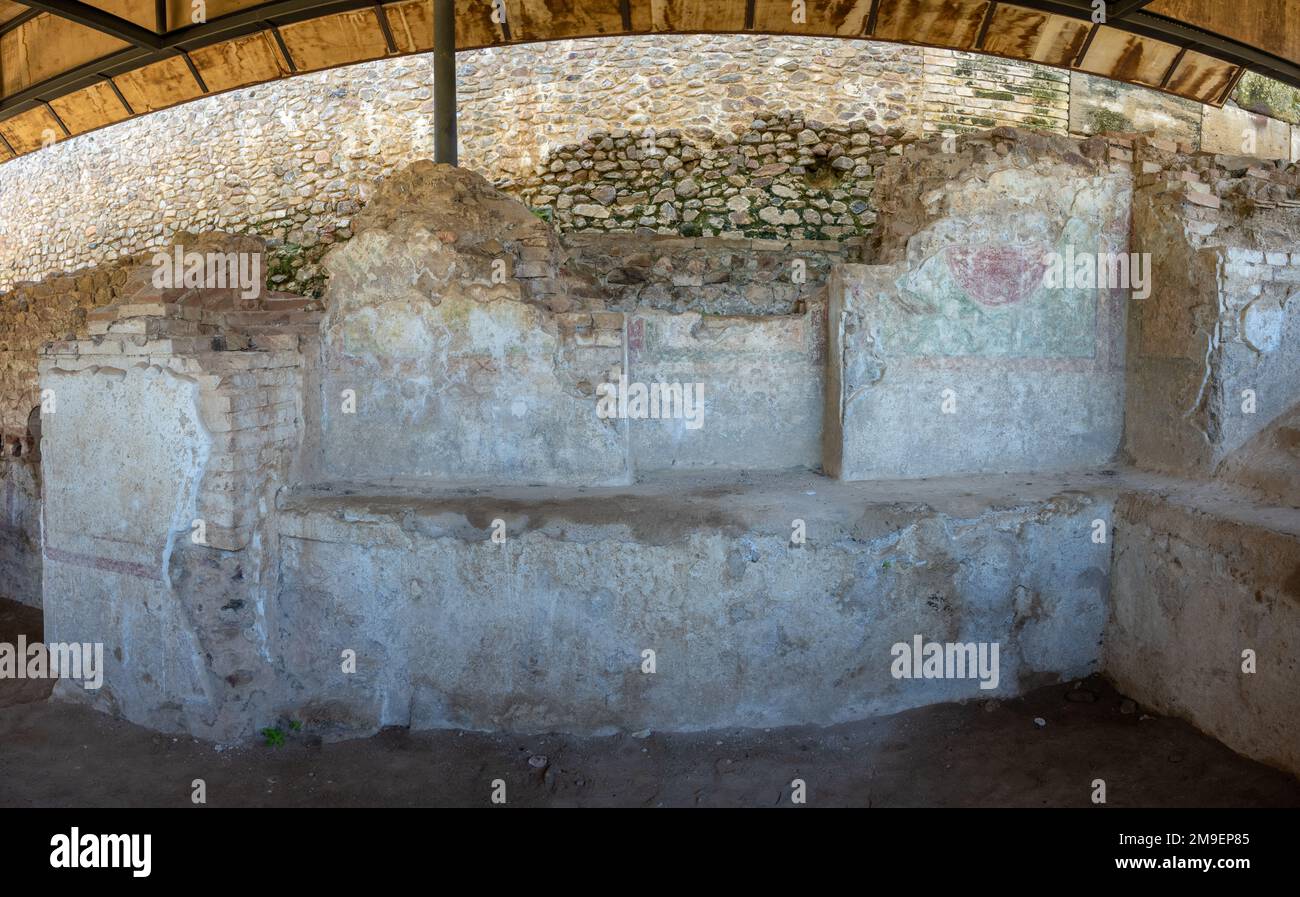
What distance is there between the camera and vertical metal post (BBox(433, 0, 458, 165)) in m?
6.77

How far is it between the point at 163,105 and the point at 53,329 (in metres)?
3.70

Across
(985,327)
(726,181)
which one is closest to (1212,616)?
(985,327)

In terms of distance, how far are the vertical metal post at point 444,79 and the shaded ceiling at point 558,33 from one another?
668 millimetres

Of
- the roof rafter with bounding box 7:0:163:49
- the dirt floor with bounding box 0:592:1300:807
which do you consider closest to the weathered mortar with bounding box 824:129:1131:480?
the dirt floor with bounding box 0:592:1300:807

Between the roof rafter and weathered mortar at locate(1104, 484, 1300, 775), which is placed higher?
the roof rafter

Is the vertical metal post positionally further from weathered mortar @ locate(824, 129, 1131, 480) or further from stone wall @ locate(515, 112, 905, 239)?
weathered mortar @ locate(824, 129, 1131, 480)

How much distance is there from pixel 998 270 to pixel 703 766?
122 inches

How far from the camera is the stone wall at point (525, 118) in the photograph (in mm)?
10203

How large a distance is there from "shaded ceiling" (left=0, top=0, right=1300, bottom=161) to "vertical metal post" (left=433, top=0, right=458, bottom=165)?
2.19ft

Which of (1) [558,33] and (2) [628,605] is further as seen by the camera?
(1) [558,33]

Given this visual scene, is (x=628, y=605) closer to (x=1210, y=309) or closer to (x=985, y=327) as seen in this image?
(x=985, y=327)

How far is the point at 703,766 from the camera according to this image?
3414mm

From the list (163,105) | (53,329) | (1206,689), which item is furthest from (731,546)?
(163,105)

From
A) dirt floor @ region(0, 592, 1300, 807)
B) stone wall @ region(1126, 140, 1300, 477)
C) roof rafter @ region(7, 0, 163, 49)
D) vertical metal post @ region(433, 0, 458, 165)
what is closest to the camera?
dirt floor @ region(0, 592, 1300, 807)
